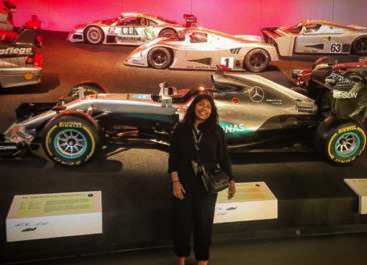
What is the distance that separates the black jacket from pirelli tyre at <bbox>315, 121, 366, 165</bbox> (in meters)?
1.89

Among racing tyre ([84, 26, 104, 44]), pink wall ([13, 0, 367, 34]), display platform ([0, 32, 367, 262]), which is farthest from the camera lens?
racing tyre ([84, 26, 104, 44])

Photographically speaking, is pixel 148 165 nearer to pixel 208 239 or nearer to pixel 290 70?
pixel 208 239

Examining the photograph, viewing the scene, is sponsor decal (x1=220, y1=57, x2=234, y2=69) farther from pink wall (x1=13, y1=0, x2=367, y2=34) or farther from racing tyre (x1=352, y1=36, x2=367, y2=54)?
racing tyre (x1=352, y1=36, x2=367, y2=54)

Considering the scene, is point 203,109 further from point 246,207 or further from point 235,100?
point 235,100

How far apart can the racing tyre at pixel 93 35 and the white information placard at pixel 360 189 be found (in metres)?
3.62

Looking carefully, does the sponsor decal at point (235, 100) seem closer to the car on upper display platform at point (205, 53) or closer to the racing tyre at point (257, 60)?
the car on upper display platform at point (205, 53)

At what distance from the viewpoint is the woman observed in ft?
10.5

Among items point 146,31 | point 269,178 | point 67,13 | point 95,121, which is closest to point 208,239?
point 269,178

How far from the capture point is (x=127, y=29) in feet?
21.5

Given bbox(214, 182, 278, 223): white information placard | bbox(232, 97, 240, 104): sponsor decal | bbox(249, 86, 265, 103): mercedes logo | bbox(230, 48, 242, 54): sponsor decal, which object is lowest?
bbox(214, 182, 278, 223): white information placard

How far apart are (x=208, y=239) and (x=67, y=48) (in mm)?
3620

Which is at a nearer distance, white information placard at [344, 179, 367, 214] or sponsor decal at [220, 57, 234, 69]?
white information placard at [344, 179, 367, 214]

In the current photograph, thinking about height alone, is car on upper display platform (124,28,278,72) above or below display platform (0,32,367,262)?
above

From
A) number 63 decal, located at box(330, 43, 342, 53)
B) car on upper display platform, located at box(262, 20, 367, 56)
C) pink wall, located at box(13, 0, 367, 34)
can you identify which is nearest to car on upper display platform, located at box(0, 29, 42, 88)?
pink wall, located at box(13, 0, 367, 34)
